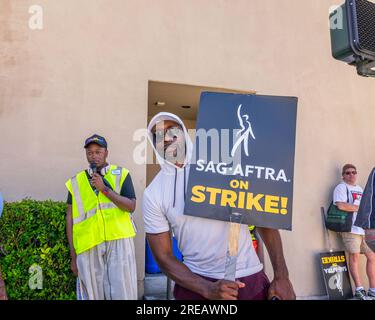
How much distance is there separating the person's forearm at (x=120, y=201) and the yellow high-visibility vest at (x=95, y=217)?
91 millimetres

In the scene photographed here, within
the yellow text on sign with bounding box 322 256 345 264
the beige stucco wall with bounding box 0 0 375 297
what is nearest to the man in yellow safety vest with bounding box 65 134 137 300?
the beige stucco wall with bounding box 0 0 375 297

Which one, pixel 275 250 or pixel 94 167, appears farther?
pixel 94 167

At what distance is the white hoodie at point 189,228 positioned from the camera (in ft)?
7.18

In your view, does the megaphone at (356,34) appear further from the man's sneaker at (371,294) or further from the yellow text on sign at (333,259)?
the man's sneaker at (371,294)

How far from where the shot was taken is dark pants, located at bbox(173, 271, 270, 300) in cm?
218

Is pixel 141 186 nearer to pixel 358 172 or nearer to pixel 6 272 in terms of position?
pixel 6 272

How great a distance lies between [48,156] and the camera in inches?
204

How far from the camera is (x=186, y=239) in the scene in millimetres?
2240

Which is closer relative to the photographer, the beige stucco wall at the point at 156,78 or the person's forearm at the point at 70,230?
the person's forearm at the point at 70,230

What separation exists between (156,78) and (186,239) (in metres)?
3.96

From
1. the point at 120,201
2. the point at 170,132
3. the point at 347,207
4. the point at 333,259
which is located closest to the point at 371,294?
the point at 333,259

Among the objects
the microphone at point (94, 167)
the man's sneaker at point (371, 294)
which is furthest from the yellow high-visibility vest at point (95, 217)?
the man's sneaker at point (371, 294)

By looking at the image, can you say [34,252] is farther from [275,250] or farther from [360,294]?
[360,294]
